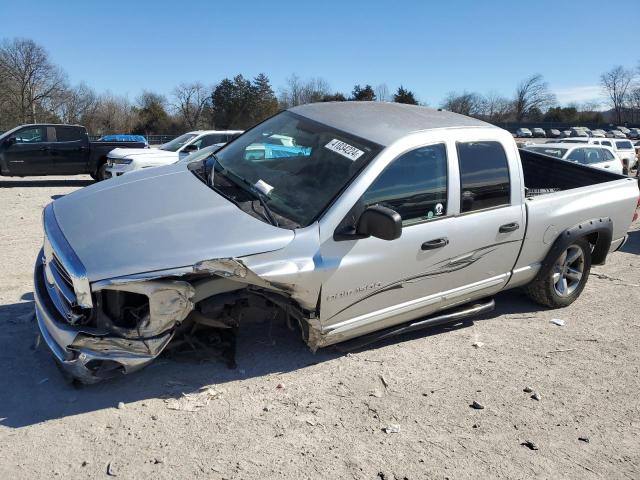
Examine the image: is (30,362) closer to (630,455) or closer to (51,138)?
(630,455)

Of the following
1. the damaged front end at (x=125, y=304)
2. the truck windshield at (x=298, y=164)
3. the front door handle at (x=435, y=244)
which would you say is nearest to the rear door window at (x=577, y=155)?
the front door handle at (x=435, y=244)

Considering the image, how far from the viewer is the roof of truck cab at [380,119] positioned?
12.9ft

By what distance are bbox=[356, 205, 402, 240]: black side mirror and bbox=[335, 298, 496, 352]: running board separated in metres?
0.94

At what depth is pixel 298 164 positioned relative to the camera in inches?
153

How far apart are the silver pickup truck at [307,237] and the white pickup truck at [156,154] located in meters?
7.37

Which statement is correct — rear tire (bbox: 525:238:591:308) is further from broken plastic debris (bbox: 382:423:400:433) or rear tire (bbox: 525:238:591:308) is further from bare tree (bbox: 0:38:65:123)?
bare tree (bbox: 0:38:65:123)

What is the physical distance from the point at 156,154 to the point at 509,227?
10.0m

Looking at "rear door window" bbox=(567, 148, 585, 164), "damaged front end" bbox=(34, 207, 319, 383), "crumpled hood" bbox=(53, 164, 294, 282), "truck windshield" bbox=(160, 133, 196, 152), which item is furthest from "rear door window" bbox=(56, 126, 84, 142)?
"rear door window" bbox=(567, 148, 585, 164)

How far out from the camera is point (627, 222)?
5520 millimetres

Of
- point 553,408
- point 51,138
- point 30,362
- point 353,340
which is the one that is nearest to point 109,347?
point 30,362

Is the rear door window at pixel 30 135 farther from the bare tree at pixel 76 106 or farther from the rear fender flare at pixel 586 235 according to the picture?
the bare tree at pixel 76 106

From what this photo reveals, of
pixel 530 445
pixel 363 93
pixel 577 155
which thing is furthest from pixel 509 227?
pixel 363 93

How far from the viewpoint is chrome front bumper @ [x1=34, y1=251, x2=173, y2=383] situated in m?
2.97

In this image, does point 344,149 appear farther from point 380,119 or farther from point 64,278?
point 64,278
